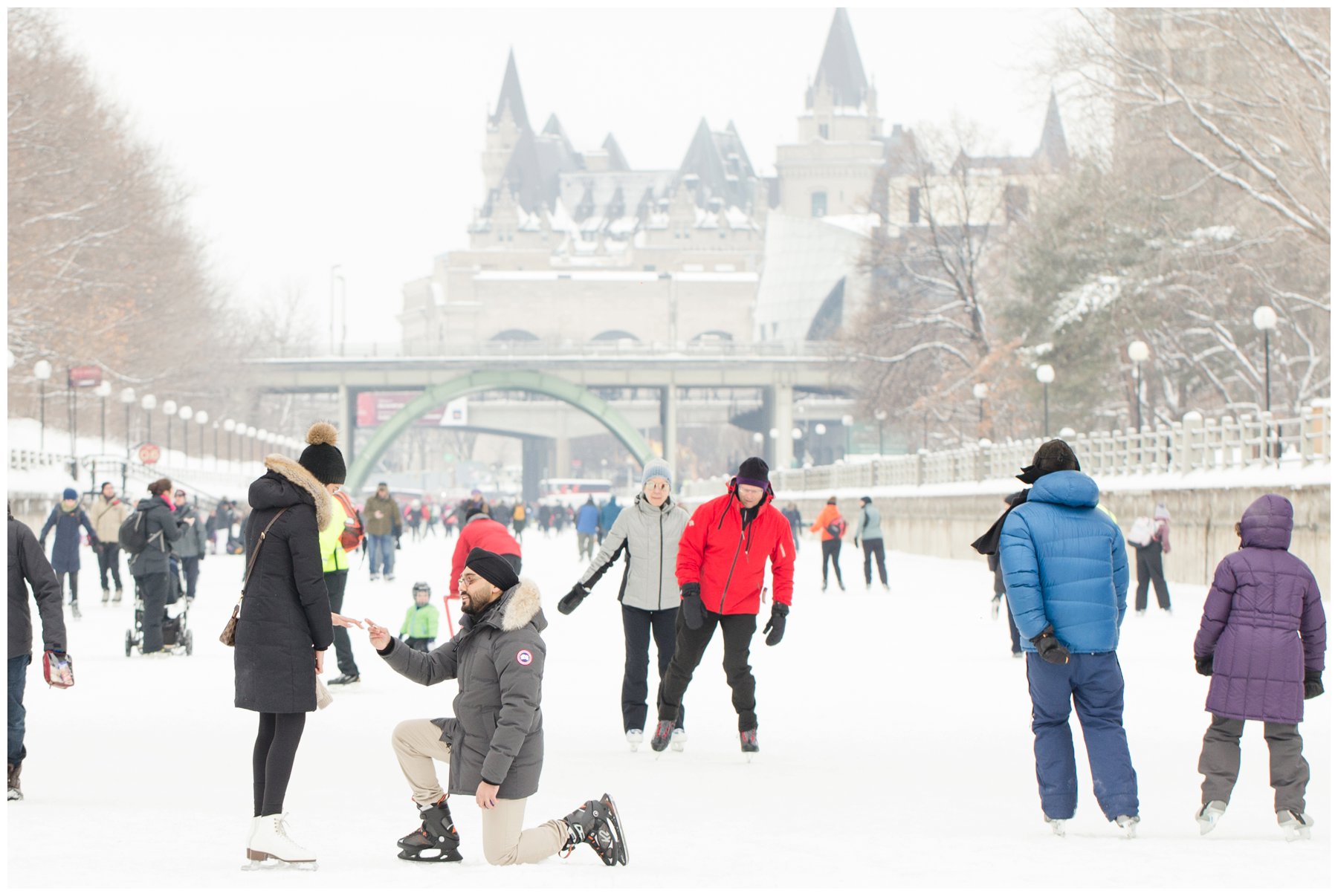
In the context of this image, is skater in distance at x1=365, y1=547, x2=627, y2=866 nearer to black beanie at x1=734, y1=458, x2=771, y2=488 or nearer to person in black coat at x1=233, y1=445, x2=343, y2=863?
person in black coat at x1=233, y1=445, x2=343, y2=863

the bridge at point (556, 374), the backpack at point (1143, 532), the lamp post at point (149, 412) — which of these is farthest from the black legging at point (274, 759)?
the bridge at point (556, 374)

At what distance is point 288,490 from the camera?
19.4 ft

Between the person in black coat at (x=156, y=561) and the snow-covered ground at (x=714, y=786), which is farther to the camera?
the person in black coat at (x=156, y=561)

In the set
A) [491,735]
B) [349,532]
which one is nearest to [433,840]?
[491,735]

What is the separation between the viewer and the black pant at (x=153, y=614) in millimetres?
13344

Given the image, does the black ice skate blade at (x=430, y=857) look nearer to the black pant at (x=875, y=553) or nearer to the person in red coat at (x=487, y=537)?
the person in red coat at (x=487, y=537)

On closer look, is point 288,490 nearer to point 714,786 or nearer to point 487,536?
point 714,786

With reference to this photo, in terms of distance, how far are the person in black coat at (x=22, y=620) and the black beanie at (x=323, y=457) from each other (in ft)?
4.53

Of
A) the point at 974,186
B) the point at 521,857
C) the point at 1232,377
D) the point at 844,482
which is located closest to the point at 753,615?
the point at 521,857

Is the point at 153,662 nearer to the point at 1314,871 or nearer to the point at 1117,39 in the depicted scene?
the point at 1314,871

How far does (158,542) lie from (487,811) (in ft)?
25.9

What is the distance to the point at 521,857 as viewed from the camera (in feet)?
18.9

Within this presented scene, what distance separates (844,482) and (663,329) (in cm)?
9187

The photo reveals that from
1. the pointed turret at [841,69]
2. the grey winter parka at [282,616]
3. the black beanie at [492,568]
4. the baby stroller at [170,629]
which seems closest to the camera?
the black beanie at [492,568]
